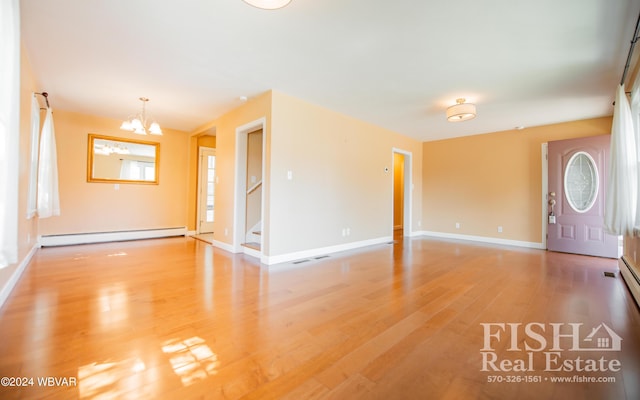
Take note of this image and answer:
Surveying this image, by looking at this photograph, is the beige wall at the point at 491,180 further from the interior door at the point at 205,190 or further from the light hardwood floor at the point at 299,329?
the interior door at the point at 205,190

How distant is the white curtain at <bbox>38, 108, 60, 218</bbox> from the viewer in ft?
12.7

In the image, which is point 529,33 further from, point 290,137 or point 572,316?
point 290,137

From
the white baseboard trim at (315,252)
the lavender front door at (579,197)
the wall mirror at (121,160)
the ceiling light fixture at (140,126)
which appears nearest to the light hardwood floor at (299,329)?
the white baseboard trim at (315,252)

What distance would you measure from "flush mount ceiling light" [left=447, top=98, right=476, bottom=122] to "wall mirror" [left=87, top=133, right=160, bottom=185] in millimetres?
6338

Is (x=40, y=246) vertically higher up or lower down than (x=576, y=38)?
lower down

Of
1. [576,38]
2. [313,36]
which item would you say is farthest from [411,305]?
[576,38]

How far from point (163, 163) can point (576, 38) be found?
7.38m

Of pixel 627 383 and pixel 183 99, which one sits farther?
pixel 183 99

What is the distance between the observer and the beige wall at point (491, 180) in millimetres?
5410

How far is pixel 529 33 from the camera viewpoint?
2.49 metres

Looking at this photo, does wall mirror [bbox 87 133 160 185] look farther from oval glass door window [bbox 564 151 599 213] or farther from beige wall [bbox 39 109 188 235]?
oval glass door window [bbox 564 151 599 213]

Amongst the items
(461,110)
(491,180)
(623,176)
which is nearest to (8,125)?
(461,110)

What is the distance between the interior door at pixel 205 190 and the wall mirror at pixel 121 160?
1009 millimetres

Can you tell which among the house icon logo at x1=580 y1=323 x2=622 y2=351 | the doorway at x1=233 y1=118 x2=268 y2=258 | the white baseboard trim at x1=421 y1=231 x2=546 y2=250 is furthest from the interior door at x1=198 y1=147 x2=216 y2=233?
the house icon logo at x1=580 y1=323 x2=622 y2=351
